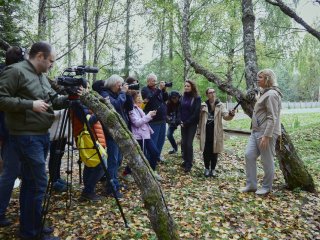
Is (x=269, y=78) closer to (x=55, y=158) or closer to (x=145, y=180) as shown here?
(x=145, y=180)

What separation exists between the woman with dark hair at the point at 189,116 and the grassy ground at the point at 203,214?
588mm

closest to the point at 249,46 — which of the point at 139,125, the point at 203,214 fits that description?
the point at 139,125

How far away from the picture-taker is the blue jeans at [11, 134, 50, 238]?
311 cm

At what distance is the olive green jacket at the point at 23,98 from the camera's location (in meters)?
2.94

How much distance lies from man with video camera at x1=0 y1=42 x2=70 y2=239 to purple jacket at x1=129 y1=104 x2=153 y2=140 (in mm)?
2605

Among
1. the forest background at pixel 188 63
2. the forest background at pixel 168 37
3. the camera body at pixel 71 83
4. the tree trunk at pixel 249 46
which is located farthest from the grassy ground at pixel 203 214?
the forest background at pixel 168 37

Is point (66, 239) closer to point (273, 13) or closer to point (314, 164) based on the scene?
point (314, 164)

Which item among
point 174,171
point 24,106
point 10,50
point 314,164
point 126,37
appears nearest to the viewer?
point 24,106

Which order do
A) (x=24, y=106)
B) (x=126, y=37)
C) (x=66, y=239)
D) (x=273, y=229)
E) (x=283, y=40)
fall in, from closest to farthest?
(x=24, y=106) → (x=66, y=239) → (x=273, y=229) → (x=126, y=37) → (x=283, y=40)

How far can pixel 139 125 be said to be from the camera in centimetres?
587

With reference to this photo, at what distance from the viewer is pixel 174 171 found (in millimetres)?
6789

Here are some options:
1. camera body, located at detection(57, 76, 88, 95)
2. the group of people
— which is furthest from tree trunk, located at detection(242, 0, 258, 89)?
camera body, located at detection(57, 76, 88, 95)

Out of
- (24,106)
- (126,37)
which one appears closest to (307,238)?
(24,106)

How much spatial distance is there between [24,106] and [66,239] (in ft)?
A: 5.27
